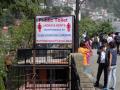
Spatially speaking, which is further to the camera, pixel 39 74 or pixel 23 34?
pixel 23 34

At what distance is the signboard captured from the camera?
1270 centimetres

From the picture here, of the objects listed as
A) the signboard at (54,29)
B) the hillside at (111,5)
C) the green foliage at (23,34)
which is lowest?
the hillside at (111,5)

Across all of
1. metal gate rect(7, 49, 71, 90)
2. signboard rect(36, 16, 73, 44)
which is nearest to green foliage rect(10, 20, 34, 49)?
metal gate rect(7, 49, 71, 90)

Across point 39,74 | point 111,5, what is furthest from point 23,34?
point 111,5

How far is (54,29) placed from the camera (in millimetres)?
12781

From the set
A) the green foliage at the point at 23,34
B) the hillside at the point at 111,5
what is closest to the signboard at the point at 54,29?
the green foliage at the point at 23,34

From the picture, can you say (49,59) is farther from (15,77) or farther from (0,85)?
(0,85)

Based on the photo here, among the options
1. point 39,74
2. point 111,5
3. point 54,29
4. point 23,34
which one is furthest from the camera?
point 111,5

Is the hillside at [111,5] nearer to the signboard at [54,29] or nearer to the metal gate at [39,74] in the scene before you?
the metal gate at [39,74]

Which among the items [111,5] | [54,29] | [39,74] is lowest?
[111,5]

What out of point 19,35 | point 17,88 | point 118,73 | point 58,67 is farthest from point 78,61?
point 19,35

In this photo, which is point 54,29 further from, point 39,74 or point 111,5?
point 111,5

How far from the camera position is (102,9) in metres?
179

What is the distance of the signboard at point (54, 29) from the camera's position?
1270 centimetres
